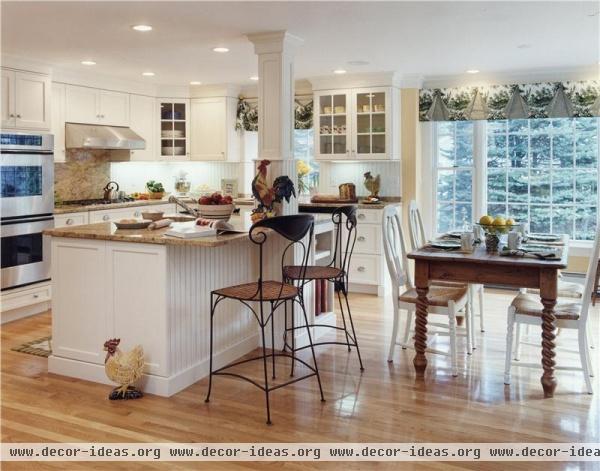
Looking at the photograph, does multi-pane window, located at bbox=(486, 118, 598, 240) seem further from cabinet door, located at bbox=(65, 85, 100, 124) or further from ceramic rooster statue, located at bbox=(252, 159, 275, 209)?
cabinet door, located at bbox=(65, 85, 100, 124)

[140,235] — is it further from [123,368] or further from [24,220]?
[24,220]

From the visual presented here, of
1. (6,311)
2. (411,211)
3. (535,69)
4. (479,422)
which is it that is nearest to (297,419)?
(479,422)

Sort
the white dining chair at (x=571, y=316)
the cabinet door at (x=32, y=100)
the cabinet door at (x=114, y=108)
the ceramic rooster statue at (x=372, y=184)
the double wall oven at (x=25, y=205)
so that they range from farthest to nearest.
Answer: the ceramic rooster statue at (x=372, y=184) < the cabinet door at (x=114, y=108) < the cabinet door at (x=32, y=100) < the double wall oven at (x=25, y=205) < the white dining chair at (x=571, y=316)

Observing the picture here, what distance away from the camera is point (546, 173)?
6629 millimetres

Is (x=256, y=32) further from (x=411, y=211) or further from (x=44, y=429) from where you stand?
(x=44, y=429)

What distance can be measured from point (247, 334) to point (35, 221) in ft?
8.02

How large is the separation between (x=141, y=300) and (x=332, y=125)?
3.92 m

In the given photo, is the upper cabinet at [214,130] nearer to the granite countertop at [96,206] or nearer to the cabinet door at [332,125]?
the granite countertop at [96,206]

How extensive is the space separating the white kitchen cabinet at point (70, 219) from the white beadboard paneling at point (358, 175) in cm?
279

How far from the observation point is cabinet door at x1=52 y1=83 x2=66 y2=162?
20.3ft

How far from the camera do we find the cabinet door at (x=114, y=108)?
678cm

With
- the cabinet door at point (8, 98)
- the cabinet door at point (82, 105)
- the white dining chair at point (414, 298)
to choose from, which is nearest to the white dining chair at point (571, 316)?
the white dining chair at point (414, 298)

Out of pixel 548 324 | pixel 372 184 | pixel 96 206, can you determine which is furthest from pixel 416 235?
pixel 96 206

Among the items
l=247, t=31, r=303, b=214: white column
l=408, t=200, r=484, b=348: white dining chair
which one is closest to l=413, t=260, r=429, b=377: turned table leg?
l=408, t=200, r=484, b=348: white dining chair
